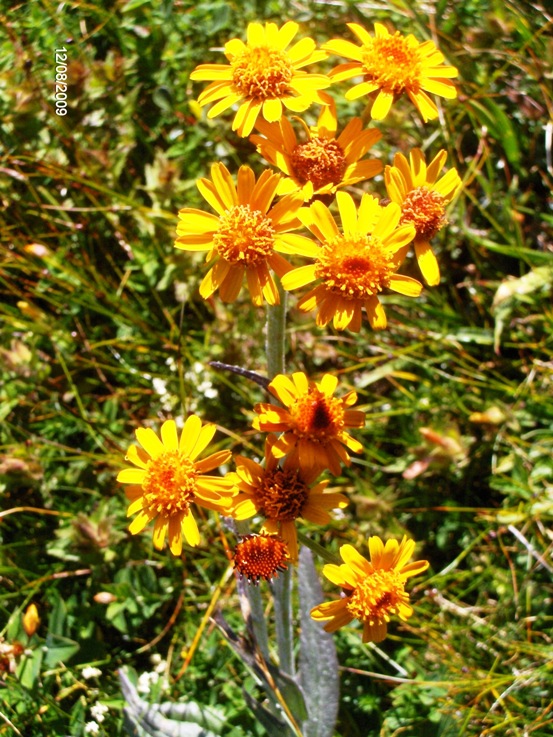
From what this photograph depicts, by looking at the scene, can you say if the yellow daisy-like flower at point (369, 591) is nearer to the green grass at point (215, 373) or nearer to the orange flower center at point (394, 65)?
Answer: the green grass at point (215, 373)

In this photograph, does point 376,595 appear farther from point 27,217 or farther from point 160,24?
point 160,24

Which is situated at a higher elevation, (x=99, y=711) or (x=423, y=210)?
(x=423, y=210)

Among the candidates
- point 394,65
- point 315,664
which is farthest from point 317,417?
point 315,664

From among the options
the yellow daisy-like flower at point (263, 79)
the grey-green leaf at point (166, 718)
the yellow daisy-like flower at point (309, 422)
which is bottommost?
the grey-green leaf at point (166, 718)

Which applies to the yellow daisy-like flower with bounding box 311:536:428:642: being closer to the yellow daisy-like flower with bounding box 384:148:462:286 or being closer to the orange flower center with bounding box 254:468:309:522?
the orange flower center with bounding box 254:468:309:522

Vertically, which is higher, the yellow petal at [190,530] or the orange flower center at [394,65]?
the orange flower center at [394,65]

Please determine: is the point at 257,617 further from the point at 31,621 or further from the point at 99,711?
the point at 31,621

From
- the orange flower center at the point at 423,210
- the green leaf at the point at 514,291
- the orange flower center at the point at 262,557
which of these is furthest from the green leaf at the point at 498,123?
the orange flower center at the point at 262,557
